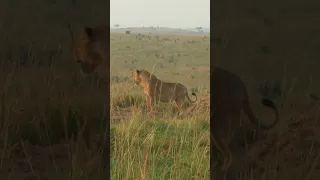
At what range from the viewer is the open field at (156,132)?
2605 millimetres

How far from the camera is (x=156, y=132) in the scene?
377 cm
